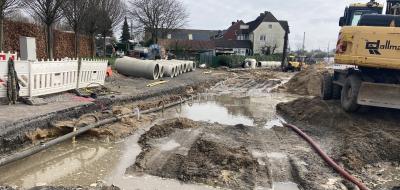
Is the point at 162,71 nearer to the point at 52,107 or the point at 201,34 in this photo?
the point at 52,107

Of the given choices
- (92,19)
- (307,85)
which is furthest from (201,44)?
(307,85)

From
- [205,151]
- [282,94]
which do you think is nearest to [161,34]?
[282,94]

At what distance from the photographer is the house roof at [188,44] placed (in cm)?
5583

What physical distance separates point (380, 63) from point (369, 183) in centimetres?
455

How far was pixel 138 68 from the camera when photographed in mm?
21594

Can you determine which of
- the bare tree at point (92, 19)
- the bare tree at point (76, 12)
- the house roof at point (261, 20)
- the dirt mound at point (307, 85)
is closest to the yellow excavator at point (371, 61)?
the dirt mound at point (307, 85)

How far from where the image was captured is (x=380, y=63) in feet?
33.8

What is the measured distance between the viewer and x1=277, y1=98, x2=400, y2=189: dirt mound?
7965 mm

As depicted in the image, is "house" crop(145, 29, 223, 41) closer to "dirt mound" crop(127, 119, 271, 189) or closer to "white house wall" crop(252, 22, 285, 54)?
"white house wall" crop(252, 22, 285, 54)

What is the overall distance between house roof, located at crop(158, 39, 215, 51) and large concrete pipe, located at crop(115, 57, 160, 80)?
1258 inches

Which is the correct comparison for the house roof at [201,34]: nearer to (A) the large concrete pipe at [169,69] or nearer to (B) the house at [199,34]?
(B) the house at [199,34]

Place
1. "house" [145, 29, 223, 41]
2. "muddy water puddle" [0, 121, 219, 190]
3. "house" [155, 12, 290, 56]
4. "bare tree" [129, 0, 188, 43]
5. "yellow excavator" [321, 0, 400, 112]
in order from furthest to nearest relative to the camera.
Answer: "house" [145, 29, 223, 41] → "house" [155, 12, 290, 56] → "bare tree" [129, 0, 188, 43] → "yellow excavator" [321, 0, 400, 112] → "muddy water puddle" [0, 121, 219, 190]

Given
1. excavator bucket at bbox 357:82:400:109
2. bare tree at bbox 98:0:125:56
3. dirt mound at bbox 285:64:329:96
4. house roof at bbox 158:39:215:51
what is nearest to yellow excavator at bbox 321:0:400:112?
excavator bucket at bbox 357:82:400:109

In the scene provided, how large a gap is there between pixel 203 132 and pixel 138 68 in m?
→ 12.2
